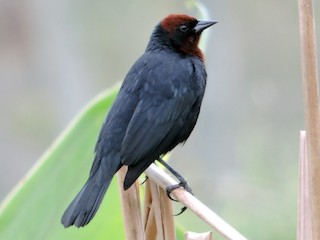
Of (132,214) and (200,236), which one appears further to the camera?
(132,214)

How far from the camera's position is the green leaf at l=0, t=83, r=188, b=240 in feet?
4.91

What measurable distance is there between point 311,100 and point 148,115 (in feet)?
2.60

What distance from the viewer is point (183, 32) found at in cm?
222

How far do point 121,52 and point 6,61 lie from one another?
37.5 inches

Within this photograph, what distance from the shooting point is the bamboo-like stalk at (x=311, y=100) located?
1.10 metres

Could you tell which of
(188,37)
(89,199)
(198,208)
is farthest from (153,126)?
(198,208)

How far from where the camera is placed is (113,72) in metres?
5.62

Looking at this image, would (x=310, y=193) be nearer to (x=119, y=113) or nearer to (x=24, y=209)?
(x=24, y=209)

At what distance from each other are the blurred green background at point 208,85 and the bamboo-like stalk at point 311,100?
3099 mm

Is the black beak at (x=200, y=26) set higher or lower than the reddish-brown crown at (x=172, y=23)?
lower

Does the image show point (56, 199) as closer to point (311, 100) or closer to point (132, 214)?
point (132, 214)

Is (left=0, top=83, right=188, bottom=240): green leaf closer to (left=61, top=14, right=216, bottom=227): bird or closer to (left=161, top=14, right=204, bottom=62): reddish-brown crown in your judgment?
(left=61, top=14, right=216, bottom=227): bird

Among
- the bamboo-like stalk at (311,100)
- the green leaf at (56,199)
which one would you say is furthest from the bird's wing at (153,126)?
the bamboo-like stalk at (311,100)

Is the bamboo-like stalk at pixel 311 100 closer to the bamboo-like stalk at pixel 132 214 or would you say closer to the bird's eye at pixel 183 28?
the bamboo-like stalk at pixel 132 214
